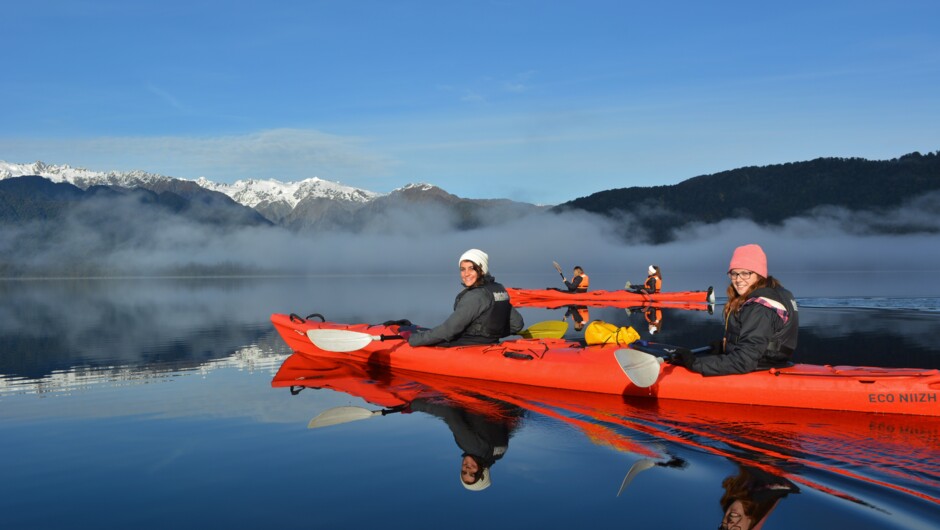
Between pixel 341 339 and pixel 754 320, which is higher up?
pixel 754 320

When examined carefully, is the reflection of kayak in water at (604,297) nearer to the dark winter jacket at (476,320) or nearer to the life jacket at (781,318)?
the dark winter jacket at (476,320)

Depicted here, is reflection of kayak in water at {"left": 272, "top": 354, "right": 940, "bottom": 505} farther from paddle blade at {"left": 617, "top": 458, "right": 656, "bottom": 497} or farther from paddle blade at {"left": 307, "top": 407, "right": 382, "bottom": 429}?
paddle blade at {"left": 307, "top": 407, "right": 382, "bottom": 429}

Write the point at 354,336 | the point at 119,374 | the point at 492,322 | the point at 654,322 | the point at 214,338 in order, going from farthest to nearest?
1. the point at 654,322
2. the point at 214,338
3. the point at 119,374
4. the point at 354,336
5. the point at 492,322

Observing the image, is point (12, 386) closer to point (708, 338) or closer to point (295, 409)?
point (295, 409)

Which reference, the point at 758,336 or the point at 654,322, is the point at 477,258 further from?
the point at 654,322

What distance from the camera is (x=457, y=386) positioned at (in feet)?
38.7

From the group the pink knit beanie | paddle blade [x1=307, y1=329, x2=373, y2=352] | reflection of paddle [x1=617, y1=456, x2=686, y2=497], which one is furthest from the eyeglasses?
paddle blade [x1=307, y1=329, x2=373, y2=352]

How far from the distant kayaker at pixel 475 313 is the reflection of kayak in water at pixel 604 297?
83.0ft

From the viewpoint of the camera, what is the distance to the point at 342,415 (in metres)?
9.94

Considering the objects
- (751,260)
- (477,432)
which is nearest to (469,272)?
(477,432)

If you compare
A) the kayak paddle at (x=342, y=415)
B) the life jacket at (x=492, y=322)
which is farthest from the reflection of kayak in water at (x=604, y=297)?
the kayak paddle at (x=342, y=415)

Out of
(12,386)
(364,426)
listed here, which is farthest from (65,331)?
(364,426)

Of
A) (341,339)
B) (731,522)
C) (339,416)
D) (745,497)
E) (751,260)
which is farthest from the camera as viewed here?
(341,339)

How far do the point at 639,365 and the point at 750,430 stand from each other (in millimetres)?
1824
